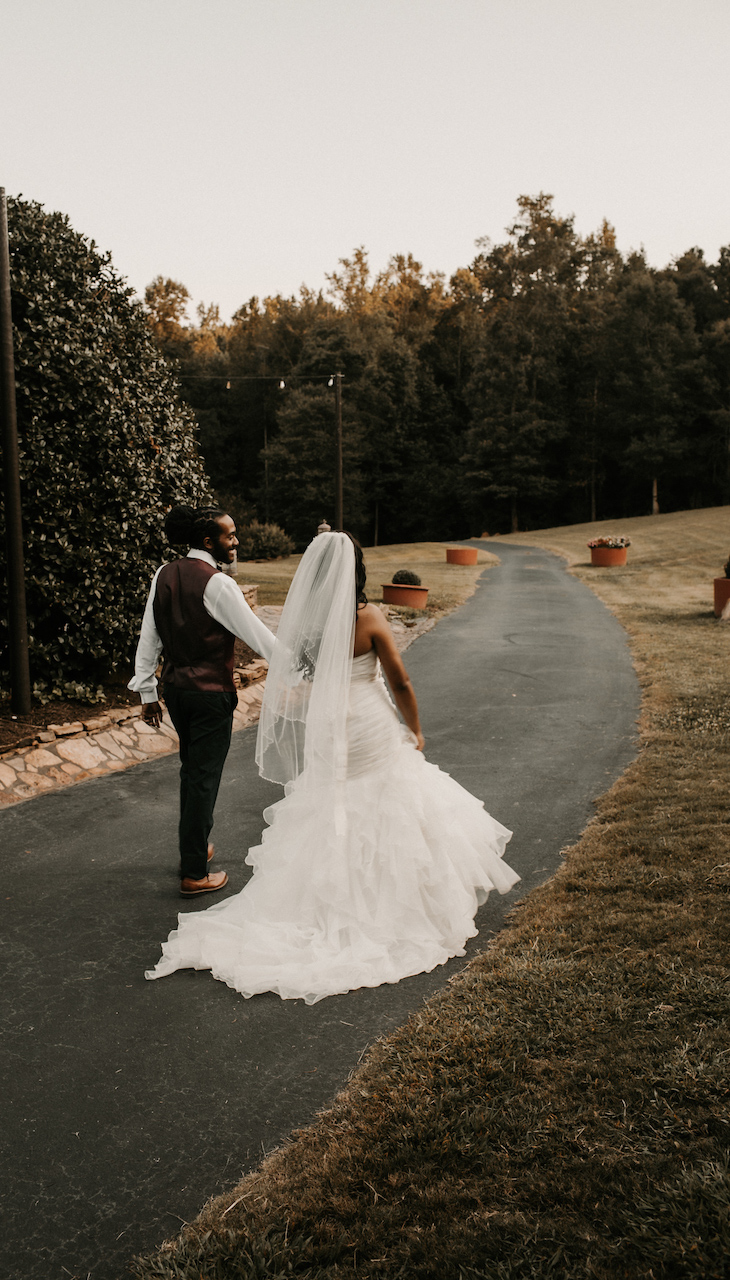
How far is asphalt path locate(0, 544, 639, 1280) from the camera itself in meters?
2.68

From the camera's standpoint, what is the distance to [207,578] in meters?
4.62

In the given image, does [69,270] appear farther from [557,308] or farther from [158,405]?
[557,308]

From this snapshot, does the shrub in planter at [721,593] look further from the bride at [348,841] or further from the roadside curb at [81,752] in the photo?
the bride at [348,841]

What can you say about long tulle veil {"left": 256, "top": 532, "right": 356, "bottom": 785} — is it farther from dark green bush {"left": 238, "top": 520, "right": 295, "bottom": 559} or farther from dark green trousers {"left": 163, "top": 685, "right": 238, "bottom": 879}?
dark green bush {"left": 238, "top": 520, "right": 295, "bottom": 559}

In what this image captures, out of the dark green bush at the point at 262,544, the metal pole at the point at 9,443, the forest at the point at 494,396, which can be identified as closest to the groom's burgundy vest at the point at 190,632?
the metal pole at the point at 9,443

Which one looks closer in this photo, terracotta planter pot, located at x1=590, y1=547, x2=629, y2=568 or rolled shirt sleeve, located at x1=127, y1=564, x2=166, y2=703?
rolled shirt sleeve, located at x1=127, y1=564, x2=166, y2=703

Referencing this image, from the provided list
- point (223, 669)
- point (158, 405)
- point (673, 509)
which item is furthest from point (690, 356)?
point (223, 669)

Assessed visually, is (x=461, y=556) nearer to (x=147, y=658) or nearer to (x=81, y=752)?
(x=81, y=752)

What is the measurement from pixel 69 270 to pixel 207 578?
215 inches

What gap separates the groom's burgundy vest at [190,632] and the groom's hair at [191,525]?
0.51 ft

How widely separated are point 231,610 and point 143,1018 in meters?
2.03

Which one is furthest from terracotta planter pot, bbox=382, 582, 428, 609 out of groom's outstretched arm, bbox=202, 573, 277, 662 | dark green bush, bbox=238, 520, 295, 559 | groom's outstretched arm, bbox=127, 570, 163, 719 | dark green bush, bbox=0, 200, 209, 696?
dark green bush, bbox=238, 520, 295, 559

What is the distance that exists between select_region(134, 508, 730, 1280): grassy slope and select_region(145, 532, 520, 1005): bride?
374 mm

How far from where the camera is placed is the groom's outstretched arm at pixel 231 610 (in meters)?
4.58
